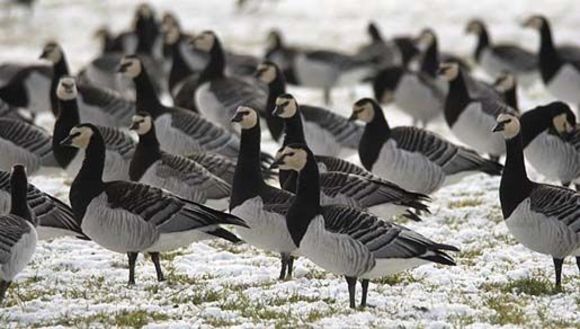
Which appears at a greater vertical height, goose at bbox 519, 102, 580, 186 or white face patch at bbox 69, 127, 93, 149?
goose at bbox 519, 102, 580, 186

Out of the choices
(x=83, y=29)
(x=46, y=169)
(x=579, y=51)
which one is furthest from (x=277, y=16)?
(x=46, y=169)

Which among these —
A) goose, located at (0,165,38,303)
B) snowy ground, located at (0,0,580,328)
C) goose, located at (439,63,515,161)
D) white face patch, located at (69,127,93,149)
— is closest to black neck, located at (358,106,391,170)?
snowy ground, located at (0,0,580,328)

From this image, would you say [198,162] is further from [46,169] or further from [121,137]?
[46,169]

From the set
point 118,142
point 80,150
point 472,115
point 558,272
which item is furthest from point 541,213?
point 80,150

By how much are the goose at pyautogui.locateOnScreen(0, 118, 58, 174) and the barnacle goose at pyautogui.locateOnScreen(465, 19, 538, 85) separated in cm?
1319

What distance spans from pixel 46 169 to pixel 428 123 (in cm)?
918

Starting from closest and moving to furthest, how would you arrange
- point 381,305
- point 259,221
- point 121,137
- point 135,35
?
point 381,305, point 259,221, point 121,137, point 135,35

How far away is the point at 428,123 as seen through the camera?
21.0 meters

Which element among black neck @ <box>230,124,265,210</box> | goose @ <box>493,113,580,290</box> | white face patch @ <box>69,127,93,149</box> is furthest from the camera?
white face patch @ <box>69,127,93,149</box>

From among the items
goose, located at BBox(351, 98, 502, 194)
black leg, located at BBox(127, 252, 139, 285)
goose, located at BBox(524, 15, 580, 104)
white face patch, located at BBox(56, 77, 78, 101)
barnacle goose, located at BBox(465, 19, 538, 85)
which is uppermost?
barnacle goose, located at BBox(465, 19, 538, 85)

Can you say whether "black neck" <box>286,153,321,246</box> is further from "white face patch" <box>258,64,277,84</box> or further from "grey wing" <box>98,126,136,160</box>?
"white face patch" <box>258,64,277,84</box>

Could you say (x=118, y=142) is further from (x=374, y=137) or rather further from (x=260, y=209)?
(x=260, y=209)

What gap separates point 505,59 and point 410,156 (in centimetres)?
1277

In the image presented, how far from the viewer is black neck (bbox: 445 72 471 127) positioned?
15.8 metres
